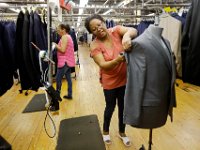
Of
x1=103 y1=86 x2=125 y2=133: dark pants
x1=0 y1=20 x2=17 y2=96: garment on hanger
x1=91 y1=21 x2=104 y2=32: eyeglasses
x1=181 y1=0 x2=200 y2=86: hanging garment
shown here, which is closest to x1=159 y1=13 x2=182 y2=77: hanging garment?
x1=103 y1=86 x2=125 y2=133: dark pants

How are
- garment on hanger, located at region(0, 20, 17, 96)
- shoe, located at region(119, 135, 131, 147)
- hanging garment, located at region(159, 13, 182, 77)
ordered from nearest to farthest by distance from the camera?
1. garment on hanger, located at region(0, 20, 17, 96)
2. shoe, located at region(119, 135, 131, 147)
3. hanging garment, located at region(159, 13, 182, 77)

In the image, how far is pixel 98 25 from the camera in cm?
194

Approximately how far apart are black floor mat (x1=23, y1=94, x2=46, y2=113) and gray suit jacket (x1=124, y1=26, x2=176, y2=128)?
2.40m

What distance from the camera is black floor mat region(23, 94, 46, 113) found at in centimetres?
356

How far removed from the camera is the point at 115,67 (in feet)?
6.66

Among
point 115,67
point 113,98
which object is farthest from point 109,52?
point 113,98

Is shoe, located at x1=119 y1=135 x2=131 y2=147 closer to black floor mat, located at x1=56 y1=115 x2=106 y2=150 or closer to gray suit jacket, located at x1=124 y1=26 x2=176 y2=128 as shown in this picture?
black floor mat, located at x1=56 y1=115 x2=106 y2=150

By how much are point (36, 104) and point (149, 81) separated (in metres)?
2.85

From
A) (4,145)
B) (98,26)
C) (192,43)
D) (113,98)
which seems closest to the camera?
(192,43)

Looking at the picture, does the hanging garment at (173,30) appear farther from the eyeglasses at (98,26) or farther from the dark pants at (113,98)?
the eyeglasses at (98,26)

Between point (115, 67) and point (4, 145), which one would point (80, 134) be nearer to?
point (4, 145)

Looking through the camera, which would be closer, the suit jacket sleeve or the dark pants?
the suit jacket sleeve

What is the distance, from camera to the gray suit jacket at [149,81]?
139cm

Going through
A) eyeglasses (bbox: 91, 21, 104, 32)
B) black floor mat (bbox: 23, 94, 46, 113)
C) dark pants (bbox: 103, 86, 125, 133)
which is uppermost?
eyeglasses (bbox: 91, 21, 104, 32)
